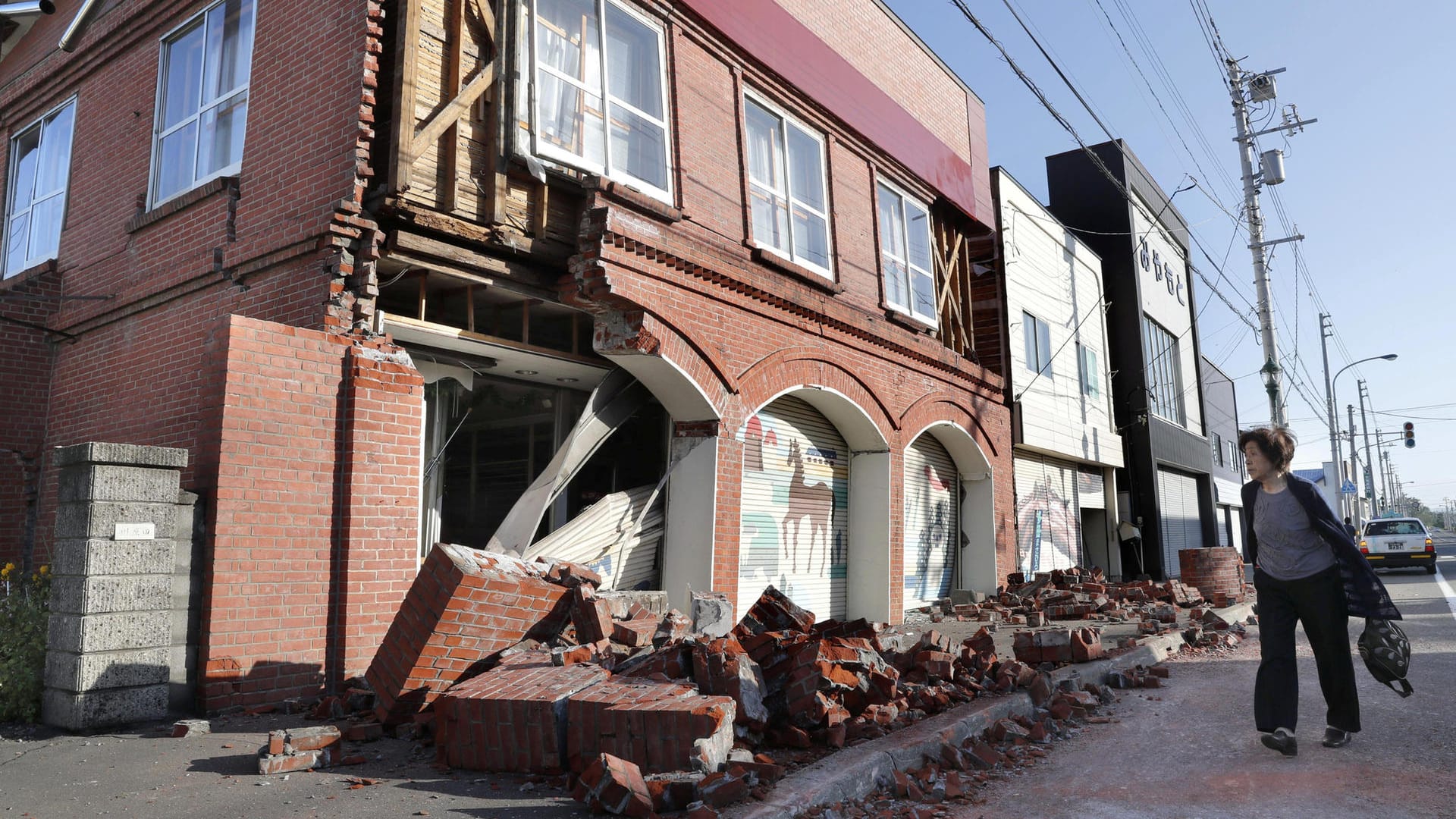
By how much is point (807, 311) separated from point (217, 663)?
23.6 ft

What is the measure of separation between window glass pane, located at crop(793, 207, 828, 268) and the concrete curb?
616 cm

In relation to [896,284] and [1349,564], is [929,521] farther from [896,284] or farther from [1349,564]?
[1349,564]

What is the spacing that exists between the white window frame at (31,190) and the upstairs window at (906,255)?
9.90 m

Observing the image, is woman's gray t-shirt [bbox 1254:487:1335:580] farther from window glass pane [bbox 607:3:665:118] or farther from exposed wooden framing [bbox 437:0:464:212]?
window glass pane [bbox 607:3:665:118]

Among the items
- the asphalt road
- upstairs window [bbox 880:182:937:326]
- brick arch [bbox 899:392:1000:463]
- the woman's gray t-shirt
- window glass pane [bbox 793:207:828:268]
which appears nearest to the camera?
the asphalt road

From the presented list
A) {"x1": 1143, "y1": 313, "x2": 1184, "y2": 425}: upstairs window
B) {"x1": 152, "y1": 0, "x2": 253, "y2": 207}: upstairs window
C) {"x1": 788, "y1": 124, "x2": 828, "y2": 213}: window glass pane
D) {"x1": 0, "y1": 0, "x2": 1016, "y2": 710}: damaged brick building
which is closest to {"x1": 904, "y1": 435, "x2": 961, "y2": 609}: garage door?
{"x1": 0, "y1": 0, "x2": 1016, "y2": 710}: damaged brick building

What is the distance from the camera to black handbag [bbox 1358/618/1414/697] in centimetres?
509

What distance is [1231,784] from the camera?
456 centimetres

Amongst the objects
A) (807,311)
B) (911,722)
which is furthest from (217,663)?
(807,311)

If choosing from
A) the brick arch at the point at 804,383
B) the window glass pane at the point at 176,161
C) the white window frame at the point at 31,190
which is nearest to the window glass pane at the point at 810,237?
the brick arch at the point at 804,383

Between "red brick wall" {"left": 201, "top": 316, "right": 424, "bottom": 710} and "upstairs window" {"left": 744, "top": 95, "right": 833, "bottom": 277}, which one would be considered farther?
"upstairs window" {"left": 744, "top": 95, "right": 833, "bottom": 277}

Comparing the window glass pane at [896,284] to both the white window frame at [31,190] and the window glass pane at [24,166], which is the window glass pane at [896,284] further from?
the window glass pane at [24,166]

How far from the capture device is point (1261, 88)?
855 inches

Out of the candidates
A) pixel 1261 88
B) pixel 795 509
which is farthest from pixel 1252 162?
pixel 795 509
